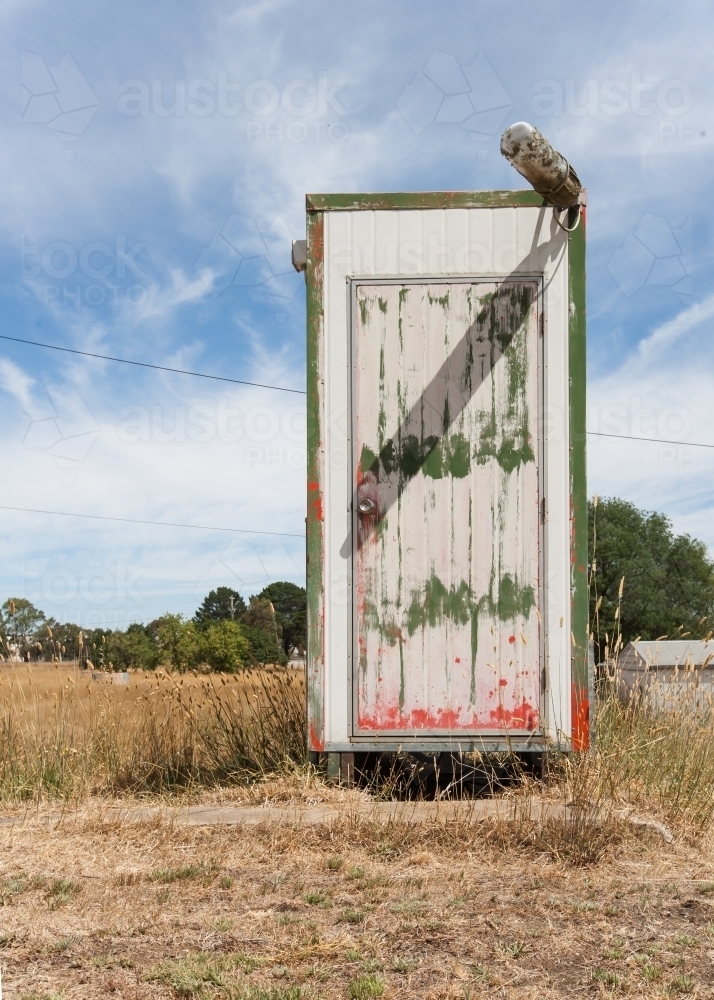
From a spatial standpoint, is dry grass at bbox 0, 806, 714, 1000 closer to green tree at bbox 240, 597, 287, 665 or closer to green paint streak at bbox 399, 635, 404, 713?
green paint streak at bbox 399, 635, 404, 713

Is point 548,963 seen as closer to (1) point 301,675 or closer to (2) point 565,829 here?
(2) point 565,829

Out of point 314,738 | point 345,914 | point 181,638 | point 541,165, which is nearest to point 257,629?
point 181,638

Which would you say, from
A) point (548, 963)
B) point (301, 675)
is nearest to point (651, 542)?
point (301, 675)

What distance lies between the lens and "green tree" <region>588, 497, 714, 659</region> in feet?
114

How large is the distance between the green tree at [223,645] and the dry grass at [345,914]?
2259 centimetres

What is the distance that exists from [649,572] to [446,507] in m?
32.2

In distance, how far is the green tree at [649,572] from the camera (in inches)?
1371

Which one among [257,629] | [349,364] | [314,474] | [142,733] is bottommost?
[257,629]

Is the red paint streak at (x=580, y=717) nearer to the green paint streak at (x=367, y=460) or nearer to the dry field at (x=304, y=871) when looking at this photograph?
the dry field at (x=304, y=871)

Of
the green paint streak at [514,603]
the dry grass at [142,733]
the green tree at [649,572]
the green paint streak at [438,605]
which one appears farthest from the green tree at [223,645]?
the green paint streak at [514,603]

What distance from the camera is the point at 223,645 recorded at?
2848 cm

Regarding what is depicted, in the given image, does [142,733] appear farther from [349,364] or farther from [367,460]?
[349,364]

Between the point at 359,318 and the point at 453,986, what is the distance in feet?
12.5

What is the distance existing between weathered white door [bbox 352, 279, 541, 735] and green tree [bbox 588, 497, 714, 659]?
2967 centimetres
